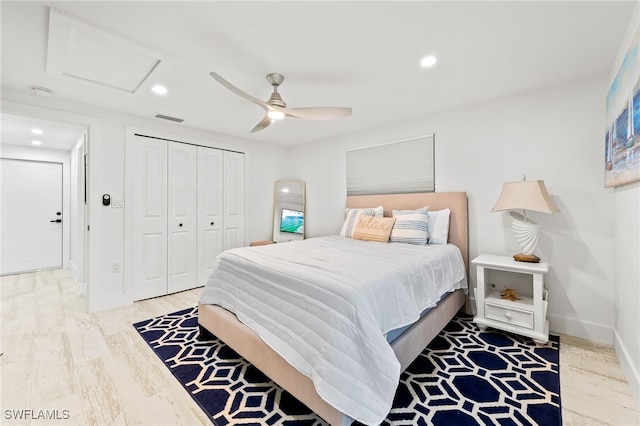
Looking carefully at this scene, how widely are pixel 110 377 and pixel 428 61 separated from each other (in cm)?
335

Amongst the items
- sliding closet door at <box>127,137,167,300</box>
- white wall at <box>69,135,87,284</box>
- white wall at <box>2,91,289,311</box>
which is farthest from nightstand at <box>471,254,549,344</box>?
white wall at <box>69,135,87,284</box>

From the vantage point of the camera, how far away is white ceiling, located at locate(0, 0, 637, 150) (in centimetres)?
156

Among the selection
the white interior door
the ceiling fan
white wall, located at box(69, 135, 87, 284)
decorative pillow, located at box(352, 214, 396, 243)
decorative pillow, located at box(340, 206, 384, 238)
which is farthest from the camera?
the white interior door

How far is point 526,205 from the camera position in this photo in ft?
7.70

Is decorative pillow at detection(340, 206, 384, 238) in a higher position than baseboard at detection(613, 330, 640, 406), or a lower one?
higher

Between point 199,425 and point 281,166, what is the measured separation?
424 cm

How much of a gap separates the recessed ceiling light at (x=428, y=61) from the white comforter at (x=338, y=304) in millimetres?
1603

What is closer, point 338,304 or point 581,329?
point 338,304

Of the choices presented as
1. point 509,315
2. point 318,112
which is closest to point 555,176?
point 509,315

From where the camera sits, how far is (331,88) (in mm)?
2594

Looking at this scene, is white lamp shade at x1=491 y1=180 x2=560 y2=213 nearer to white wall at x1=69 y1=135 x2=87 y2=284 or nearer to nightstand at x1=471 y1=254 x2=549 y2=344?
nightstand at x1=471 y1=254 x2=549 y2=344

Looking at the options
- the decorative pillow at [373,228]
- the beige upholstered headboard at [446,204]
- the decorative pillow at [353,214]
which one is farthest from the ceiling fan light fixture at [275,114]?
the beige upholstered headboard at [446,204]

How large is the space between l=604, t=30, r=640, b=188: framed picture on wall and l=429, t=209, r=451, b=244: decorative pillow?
4.23 feet

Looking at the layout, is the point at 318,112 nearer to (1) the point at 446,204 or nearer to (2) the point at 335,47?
(2) the point at 335,47
